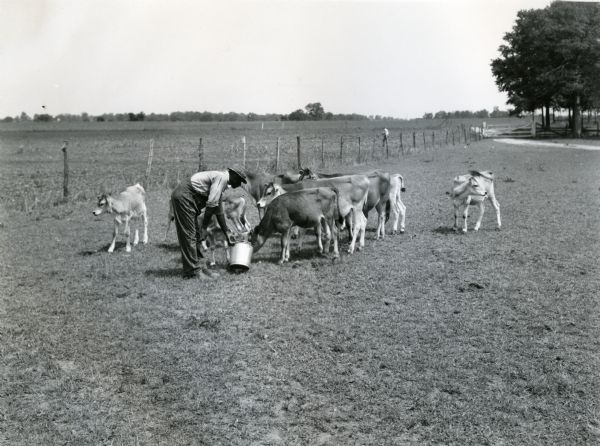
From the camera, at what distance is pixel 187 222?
34.6 feet

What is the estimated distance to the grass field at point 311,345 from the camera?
18.6 feet

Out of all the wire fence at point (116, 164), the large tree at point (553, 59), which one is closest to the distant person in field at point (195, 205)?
the wire fence at point (116, 164)

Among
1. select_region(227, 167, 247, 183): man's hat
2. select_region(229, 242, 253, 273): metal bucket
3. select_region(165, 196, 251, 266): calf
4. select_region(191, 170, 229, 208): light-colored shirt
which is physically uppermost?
select_region(227, 167, 247, 183): man's hat

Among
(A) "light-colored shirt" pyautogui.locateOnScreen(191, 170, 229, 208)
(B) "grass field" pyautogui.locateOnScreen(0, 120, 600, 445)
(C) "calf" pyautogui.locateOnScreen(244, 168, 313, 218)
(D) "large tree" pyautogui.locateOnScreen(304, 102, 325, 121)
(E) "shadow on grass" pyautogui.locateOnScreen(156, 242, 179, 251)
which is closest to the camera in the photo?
(B) "grass field" pyautogui.locateOnScreen(0, 120, 600, 445)

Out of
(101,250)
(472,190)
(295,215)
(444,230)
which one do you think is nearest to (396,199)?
(444,230)

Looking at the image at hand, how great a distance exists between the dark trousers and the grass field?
40 centimetres

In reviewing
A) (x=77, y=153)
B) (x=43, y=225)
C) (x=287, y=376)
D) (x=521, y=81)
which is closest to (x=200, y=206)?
(x=287, y=376)

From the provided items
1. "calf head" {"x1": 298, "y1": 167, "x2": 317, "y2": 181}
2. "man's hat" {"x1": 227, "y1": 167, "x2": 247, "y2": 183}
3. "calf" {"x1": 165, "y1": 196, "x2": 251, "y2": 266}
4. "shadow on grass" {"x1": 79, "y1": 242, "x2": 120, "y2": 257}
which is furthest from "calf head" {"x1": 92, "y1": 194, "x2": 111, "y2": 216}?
"calf head" {"x1": 298, "y1": 167, "x2": 317, "y2": 181}

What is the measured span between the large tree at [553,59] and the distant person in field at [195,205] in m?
44.9

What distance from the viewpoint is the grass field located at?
223 inches

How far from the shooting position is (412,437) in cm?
539

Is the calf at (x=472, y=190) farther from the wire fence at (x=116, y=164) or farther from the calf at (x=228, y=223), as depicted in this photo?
the wire fence at (x=116, y=164)

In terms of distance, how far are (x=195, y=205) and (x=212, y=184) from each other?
0.56 meters

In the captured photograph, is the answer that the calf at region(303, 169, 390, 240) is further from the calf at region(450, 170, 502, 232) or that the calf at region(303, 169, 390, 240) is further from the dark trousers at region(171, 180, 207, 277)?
the dark trousers at region(171, 180, 207, 277)
